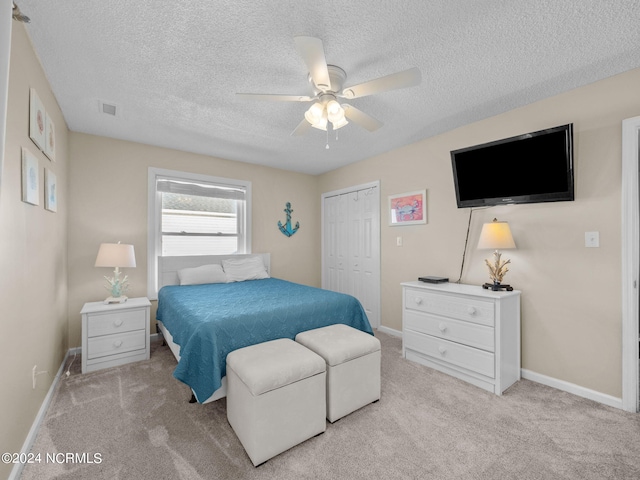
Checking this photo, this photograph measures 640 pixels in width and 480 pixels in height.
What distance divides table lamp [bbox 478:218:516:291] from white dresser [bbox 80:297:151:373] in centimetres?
340

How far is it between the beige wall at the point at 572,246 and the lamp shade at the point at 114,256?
3518 millimetres

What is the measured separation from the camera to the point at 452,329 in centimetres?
266

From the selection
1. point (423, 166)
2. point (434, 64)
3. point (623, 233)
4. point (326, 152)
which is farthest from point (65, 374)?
point (623, 233)

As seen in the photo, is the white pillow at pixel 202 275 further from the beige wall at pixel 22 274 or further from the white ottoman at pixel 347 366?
the white ottoman at pixel 347 366

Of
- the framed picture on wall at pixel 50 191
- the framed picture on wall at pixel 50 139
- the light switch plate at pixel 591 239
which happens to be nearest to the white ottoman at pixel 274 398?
the framed picture on wall at pixel 50 191

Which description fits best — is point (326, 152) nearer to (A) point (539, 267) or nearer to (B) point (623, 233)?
(A) point (539, 267)

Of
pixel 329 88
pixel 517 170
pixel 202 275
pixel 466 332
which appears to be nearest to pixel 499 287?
pixel 466 332

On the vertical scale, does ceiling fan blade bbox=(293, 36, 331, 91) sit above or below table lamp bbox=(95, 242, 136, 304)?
above

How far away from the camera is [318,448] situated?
5.71ft

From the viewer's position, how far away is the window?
12.2ft

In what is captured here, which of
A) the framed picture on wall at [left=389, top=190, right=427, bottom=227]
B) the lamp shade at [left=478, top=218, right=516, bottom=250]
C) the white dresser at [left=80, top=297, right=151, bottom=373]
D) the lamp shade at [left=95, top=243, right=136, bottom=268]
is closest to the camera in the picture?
the lamp shade at [left=478, top=218, right=516, bottom=250]

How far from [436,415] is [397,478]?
69 cm

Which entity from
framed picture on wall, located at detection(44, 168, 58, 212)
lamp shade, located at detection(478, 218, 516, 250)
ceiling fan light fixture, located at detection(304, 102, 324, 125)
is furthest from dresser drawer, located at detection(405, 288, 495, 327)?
framed picture on wall, located at detection(44, 168, 58, 212)

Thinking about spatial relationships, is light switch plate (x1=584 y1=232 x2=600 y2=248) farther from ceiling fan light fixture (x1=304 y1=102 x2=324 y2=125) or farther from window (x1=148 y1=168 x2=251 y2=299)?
window (x1=148 y1=168 x2=251 y2=299)
